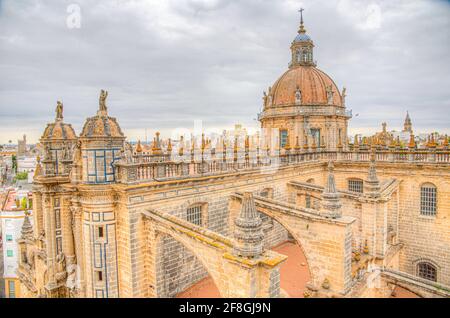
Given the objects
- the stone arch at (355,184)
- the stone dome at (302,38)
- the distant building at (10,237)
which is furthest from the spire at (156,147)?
the distant building at (10,237)

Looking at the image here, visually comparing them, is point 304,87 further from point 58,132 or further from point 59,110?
point 58,132

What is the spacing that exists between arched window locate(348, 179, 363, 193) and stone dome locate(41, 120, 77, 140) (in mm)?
21548

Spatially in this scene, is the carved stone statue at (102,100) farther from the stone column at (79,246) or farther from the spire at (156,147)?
the stone column at (79,246)

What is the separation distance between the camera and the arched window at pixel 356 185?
85.4 feet

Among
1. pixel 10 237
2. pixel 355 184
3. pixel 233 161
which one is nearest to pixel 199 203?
pixel 233 161

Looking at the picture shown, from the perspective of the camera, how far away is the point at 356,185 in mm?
26281

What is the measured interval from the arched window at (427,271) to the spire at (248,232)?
63.4 ft

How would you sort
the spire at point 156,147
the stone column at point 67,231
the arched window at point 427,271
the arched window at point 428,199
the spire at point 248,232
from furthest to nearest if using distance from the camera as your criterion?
the arched window at point 428,199
the arched window at point 427,271
the spire at point 156,147
the stone column at point 67,231
the spire at point 248,232

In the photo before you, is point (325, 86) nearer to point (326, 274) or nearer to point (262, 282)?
point (326, 274)

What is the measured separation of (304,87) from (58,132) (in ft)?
71.1

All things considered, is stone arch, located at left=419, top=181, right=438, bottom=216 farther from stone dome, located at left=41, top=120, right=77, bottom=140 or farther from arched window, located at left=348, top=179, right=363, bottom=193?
stone dome, located at left=41, top=120, right=77, bottom=140

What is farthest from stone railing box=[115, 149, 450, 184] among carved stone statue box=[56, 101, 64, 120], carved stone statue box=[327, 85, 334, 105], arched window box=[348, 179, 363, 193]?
carved stone statue box=[56, 101, 64, 120]

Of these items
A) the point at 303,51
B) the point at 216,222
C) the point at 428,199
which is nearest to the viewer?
the point at 216,222
